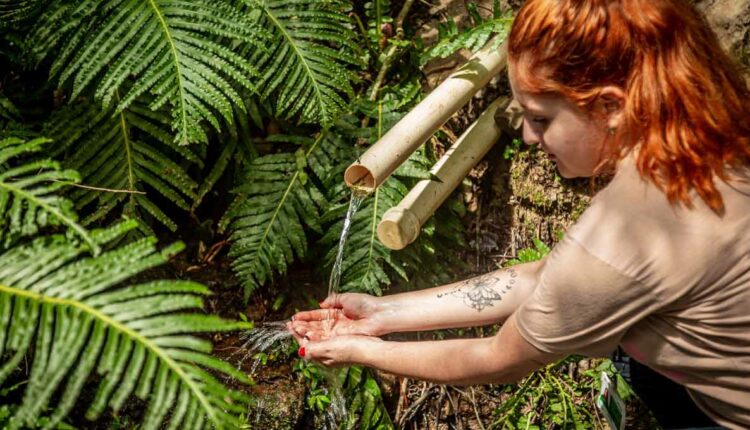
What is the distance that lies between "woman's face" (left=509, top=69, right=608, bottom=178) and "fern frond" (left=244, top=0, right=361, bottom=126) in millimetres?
1030

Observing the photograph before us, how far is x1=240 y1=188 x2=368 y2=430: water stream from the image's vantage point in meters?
2.44

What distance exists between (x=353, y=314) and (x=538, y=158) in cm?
109

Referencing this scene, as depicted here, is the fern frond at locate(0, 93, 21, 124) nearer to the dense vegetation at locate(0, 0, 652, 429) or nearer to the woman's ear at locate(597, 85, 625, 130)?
the dense vegetation at locate(0, 0, 652, 429)

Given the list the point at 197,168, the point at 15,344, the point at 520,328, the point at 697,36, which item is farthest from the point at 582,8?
the point at 197,168

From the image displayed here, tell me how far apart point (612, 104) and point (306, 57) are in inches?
53.7

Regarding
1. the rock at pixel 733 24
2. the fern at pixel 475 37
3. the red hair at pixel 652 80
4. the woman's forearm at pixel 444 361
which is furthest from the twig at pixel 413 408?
the rock at pixel 733 24

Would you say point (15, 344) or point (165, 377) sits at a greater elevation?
point (15, 344)

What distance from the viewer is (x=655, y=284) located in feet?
4.17

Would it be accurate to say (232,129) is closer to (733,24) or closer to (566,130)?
(566,130)

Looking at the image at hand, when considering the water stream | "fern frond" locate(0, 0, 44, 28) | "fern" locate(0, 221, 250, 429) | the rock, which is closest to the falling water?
the water stream

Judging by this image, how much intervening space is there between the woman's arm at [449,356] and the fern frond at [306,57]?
34.6 inches

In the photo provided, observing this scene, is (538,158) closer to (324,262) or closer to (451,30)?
(451,30)

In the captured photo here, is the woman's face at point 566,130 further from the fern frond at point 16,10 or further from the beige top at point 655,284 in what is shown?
the fern frond at point 16,10

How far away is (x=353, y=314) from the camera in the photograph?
88.7 inches
